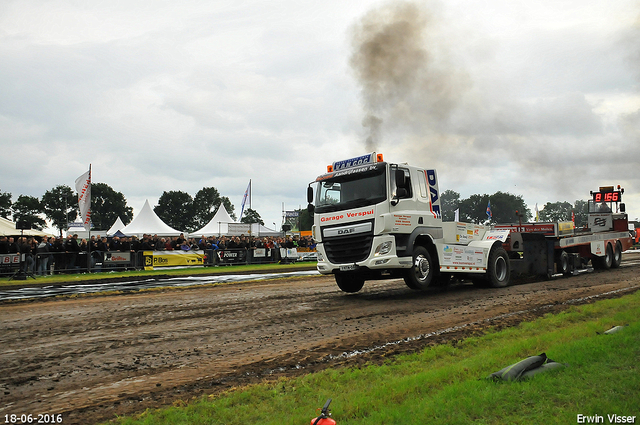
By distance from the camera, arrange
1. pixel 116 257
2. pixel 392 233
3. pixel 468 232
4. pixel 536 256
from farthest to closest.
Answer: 1. pixel 116 257
2. pixel 536 256
3. pixel 468 232
4. pixel 392 233

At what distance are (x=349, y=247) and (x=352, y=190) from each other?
4.51 feet

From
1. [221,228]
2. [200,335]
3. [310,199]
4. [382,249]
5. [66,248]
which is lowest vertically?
[200,335]

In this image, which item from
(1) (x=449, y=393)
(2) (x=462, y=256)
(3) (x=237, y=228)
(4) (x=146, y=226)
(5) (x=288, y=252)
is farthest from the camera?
(4) (x=146, y=226)

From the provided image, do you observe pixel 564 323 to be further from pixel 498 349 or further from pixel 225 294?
pixel 225 294

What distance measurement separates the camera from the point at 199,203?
135250mm

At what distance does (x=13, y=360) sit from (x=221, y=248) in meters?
20.9

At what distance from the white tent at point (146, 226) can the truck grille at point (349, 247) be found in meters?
38.8

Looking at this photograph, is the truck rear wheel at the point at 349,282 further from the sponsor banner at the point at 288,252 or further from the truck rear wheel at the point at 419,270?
the sponsor banner at the point at 288,252

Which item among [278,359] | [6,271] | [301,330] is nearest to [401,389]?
[278,359]

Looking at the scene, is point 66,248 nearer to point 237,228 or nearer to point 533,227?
point 237,228

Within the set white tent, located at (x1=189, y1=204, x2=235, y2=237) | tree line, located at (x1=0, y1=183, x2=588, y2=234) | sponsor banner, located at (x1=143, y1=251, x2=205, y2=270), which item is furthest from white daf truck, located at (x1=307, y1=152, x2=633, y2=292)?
tree line, located at (x1=0, y1=183, x2=588, y2=234)

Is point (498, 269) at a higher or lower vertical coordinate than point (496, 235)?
lower

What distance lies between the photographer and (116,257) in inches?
887

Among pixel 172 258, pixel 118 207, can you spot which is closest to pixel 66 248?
pixel 172 258
